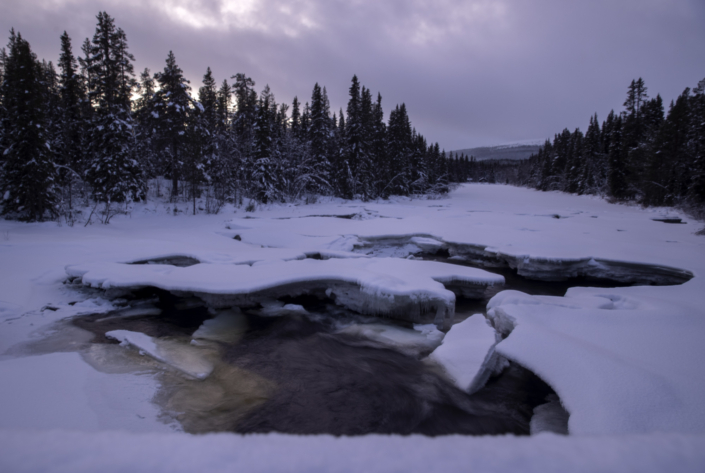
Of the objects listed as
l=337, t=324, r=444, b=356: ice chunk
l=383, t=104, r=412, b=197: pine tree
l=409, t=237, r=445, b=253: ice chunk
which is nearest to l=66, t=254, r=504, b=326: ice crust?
l=337, t=324, r=444, b=356: ice chunk

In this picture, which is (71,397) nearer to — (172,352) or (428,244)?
(172,352)

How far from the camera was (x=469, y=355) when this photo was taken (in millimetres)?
4012

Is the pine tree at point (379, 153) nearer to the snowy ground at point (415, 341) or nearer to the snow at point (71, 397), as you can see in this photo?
the snowy ground at point (415, 341)

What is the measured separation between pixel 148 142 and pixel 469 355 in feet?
95.7

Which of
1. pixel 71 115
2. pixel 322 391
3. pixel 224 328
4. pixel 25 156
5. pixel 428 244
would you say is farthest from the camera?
pixel 71 115

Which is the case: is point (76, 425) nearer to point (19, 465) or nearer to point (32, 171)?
point (19, 465)

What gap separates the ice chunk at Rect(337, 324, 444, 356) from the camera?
4.66 m

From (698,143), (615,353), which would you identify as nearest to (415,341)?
(615,353)

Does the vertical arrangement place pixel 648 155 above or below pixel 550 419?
above

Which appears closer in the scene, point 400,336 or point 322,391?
point 322,391

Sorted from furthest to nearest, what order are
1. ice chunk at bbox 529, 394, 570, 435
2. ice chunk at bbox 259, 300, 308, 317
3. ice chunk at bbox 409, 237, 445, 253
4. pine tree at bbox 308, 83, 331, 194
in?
pine tree at bbox 308, 83, 331, 194 → ice chunk at bbox 409, 237, 445, 253 → ice chunk at bbox 259, 300, 308, 317 → ice chunk at bbox 529, 394, 570, 435

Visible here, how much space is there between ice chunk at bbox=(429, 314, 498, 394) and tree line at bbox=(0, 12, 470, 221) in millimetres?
14870

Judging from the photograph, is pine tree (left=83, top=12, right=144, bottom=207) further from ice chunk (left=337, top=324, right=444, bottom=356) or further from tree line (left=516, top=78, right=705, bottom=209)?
tree line (left=516, top=78, right=705, bottom=209)

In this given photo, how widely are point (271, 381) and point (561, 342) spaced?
3443mm
